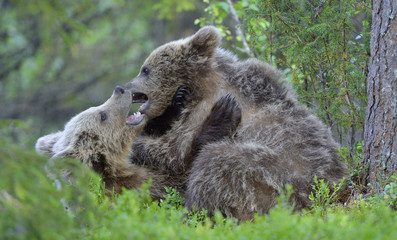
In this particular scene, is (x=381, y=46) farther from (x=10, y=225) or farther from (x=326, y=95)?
(x=10, y=225)

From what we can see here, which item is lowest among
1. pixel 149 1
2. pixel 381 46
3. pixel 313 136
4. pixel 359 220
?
pixel 359 220

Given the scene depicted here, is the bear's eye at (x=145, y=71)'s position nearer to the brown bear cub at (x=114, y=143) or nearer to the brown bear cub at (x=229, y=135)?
the brown bear cub at (x=229, y=135)

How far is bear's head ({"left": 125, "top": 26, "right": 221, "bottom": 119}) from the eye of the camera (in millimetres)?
6250

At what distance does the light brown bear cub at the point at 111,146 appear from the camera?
562 centimetres

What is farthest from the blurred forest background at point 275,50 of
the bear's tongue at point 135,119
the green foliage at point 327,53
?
the bear's tongue at point 135,119

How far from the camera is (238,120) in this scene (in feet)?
18.7

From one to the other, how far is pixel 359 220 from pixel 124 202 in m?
1.89

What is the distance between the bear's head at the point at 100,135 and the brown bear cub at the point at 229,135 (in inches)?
9.9

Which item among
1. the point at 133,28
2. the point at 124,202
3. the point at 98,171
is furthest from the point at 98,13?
the point at 124,202

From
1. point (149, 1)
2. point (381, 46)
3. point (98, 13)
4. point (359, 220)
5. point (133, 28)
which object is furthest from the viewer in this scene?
point (133, 28)

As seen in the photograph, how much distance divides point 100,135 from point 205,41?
6.17ft

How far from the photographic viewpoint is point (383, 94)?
479 cm

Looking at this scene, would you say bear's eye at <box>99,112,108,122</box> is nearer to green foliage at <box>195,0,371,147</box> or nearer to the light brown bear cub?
the light brown bear cub

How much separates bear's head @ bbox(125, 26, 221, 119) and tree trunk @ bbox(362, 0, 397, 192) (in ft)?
7.16
